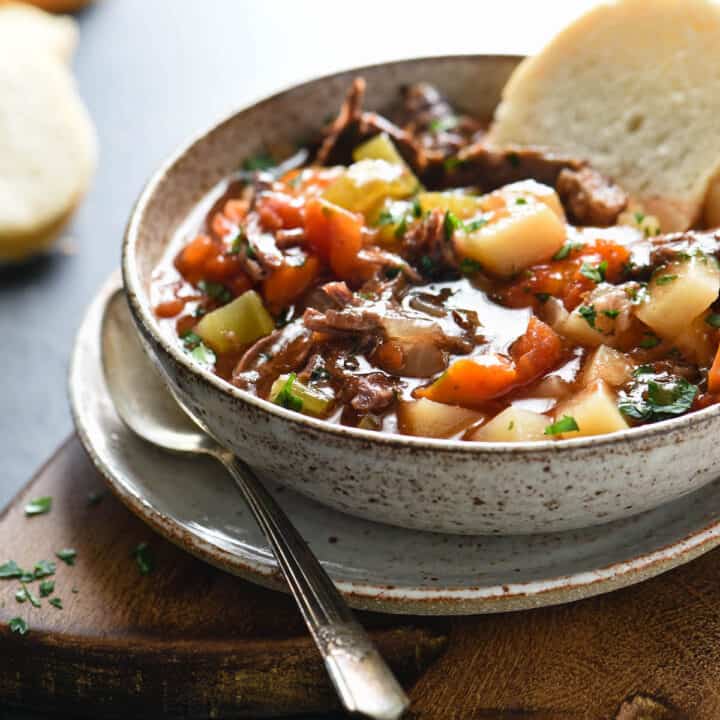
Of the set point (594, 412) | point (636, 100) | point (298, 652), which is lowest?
point (298, 652)

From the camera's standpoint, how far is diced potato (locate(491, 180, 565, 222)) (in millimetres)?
3521

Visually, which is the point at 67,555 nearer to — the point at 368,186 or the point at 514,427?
the point at 514,427

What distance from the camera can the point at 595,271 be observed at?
10.6 ft

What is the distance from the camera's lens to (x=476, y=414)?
290cm

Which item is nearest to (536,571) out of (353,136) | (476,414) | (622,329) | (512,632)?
(512,632)

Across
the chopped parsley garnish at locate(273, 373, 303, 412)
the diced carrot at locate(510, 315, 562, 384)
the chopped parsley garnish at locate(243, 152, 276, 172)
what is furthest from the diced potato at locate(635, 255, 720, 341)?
the chopped parsley garnish at locate(243, 152, 276, 172)

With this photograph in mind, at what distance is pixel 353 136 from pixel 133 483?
1.70m

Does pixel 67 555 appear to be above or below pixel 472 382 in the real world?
below

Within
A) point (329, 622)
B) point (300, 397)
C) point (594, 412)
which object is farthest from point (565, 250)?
point (329, 622)

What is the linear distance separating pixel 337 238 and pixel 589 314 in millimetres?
858

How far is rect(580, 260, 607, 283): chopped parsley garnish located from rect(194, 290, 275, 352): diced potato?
98cm

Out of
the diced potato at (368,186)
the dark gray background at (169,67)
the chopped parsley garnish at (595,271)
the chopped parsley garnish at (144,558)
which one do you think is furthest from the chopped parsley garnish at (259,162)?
the chopped parsley garnish at (144,558)

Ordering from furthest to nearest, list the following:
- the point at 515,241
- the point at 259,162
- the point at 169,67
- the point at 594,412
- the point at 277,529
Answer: the point at 169,67, the point at 259,162, the point at 515,241, the point at 277,529, the point at 594,412

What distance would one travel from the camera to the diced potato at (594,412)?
2.72 m
